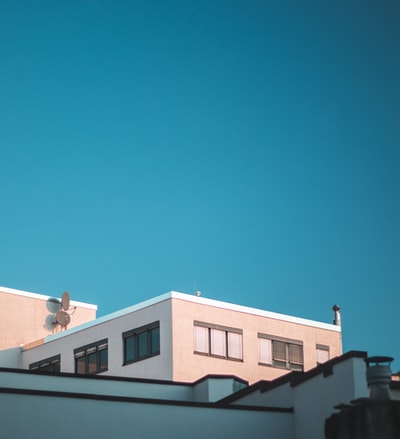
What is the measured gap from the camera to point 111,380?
3744cm

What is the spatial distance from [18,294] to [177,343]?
15194mm

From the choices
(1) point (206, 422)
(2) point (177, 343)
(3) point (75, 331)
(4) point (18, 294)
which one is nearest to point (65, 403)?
(1) point (206, 422)

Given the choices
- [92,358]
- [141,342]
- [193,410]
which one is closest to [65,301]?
[92,358]

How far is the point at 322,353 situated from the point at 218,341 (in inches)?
308

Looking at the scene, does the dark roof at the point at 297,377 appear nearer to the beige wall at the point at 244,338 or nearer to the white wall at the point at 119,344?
the beige wall at the point at 244,338

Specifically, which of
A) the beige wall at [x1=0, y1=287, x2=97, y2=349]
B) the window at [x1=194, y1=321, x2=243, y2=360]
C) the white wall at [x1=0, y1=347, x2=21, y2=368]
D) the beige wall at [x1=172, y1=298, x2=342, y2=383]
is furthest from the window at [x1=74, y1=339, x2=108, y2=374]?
the beige wall at [x1=0, y1=287, x2=97, y2=349]

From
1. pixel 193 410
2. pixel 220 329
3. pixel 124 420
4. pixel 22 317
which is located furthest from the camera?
pixel 22 317

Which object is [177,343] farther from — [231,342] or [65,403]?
[65,403]

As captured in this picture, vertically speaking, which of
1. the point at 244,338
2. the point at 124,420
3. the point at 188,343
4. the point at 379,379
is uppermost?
the point at 244,338

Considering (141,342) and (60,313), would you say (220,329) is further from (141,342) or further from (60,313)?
(60,313)

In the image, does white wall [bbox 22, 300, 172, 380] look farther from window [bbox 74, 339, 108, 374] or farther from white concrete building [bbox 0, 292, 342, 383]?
window [bbox 74, 339, 108, 374]

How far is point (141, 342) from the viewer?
5222 cm

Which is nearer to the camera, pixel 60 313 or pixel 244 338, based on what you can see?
pixel 244 338

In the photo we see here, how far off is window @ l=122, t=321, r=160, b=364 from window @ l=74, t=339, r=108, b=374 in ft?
5.25
